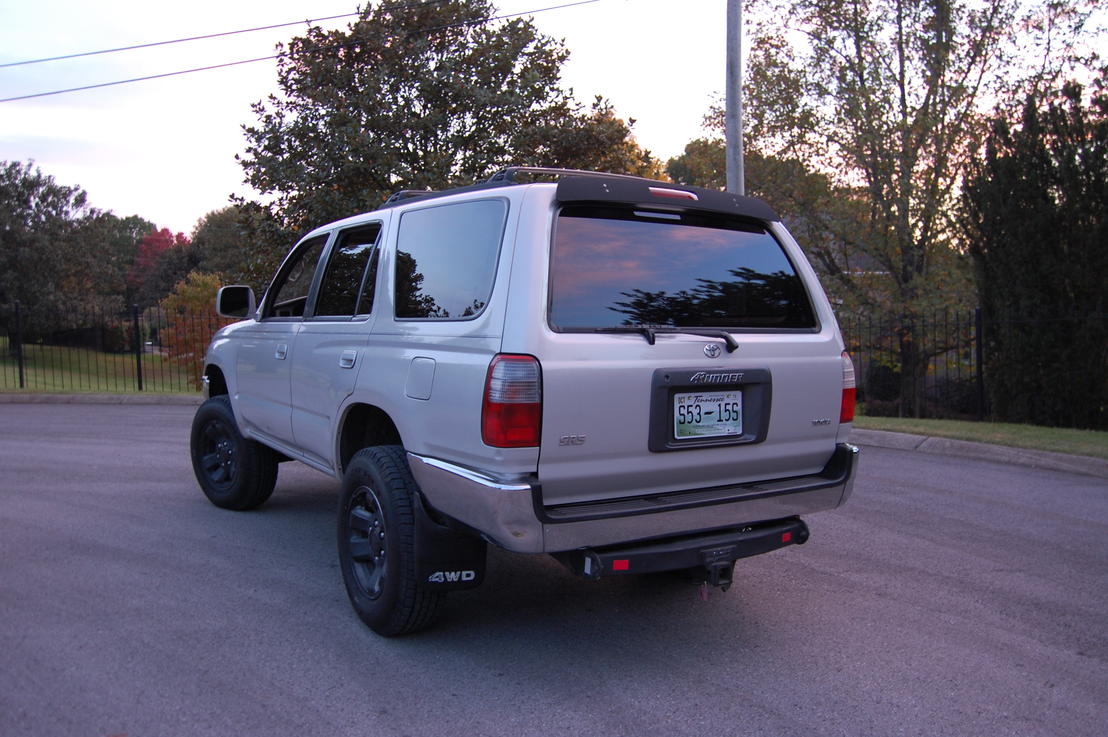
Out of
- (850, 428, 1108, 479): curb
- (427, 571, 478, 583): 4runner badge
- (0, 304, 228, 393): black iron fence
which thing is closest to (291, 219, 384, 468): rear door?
(427, 571, 478, 583): 4runner badge

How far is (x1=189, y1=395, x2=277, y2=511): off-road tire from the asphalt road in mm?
175

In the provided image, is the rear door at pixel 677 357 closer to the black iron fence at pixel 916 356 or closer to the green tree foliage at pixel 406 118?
the green tree foliage at pixel 406 118

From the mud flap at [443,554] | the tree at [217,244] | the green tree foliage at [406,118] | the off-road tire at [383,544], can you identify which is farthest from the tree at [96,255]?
the mud flap at [443,554]

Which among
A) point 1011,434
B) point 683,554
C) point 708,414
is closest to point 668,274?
point 708,414

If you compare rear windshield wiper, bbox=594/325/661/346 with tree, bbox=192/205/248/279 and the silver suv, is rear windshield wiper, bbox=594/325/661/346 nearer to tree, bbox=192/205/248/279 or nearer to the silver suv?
the silver suv

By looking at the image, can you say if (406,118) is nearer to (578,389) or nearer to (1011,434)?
(1011,434)

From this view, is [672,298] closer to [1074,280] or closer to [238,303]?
[238,303]

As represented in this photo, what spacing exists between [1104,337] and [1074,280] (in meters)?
0.85

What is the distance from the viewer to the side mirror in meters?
6.06

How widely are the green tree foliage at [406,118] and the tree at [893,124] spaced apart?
535 centimetres

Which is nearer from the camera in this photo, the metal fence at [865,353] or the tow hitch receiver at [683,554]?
the tow hitch receiver at [683,554]

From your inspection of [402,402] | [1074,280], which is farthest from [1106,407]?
[402,402]

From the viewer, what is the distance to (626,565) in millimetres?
3492

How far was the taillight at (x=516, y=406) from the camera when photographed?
3.30 metres
